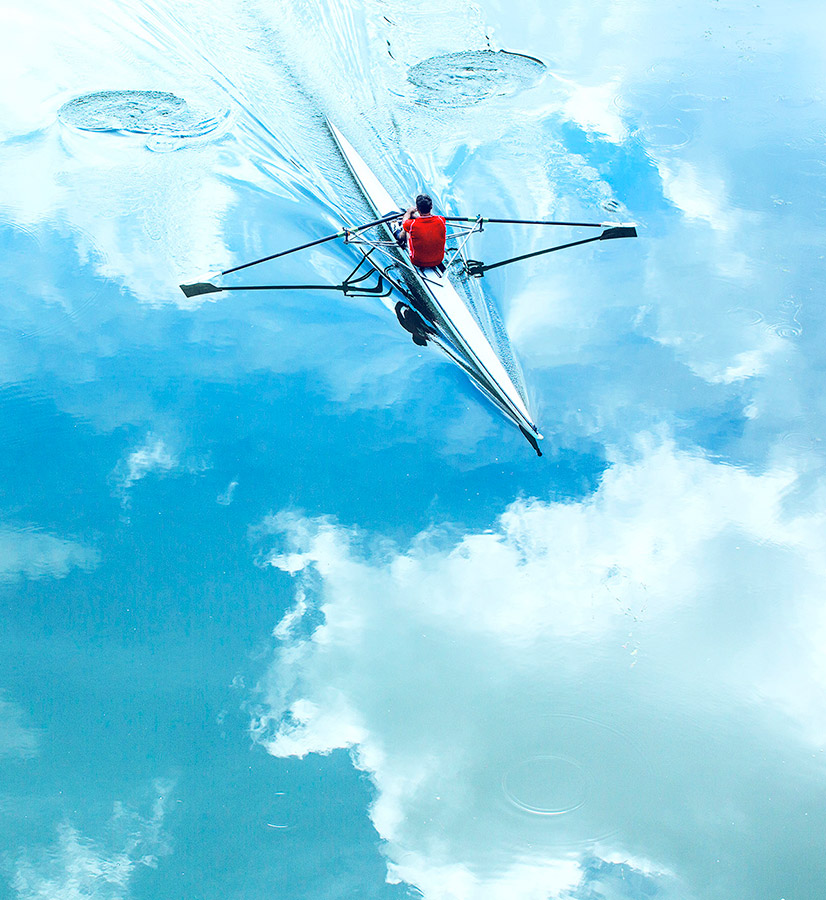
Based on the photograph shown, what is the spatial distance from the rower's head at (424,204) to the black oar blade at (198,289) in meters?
1.87

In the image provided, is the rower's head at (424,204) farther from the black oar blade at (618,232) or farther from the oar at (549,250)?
the black oar blade at (618,232)

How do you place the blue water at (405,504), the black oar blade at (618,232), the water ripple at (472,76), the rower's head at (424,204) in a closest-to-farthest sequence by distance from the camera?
the blue water at (405,504), the rower's head at (424,204), the black oar blade at (618,232), the water ripple at (472,76)

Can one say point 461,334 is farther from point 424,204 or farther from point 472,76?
point 472,76

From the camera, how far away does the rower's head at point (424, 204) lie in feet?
20.0

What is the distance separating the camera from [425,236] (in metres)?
6.15

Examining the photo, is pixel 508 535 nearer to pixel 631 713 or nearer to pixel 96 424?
pixel 631 713

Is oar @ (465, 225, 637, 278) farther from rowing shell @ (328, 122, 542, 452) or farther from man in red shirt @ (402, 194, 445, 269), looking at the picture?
man in red shirt @ (402, 194, 445, 269)

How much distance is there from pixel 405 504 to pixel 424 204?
2.40 metres

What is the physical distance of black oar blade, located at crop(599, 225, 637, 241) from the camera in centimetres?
687

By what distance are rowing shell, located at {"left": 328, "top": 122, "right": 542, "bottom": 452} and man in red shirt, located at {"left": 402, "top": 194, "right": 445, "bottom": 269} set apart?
0.11 metres

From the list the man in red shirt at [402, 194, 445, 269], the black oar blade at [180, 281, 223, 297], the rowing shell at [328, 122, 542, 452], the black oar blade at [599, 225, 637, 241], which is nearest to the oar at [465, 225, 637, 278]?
the black oar blade at [599, 225, 637, 241]

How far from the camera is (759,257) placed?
7.04 m

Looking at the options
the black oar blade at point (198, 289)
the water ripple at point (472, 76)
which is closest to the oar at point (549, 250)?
the black oar blade at point (198, 289)

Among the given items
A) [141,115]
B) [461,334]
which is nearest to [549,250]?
[461,334]
